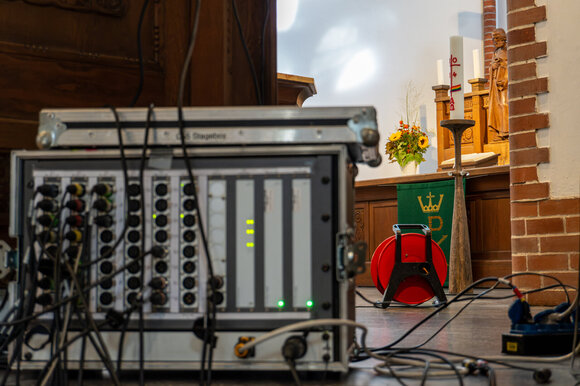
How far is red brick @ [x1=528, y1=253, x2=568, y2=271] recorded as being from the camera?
10.2 ft

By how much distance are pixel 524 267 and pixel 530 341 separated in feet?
6.15

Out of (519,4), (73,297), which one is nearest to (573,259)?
(519,4)

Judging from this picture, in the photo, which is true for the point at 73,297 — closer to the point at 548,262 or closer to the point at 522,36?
the point at 548,262

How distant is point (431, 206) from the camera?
5234mm

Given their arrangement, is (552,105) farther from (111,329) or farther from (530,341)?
(111,329)

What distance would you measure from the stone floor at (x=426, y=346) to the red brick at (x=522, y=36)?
1.28m

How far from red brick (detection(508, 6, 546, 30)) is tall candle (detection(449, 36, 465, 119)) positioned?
40 centimetres

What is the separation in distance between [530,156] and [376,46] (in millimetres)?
6688

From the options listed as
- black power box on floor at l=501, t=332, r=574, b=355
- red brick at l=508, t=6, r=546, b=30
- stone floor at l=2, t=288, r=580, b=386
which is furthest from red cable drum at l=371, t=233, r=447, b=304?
black power box on floor at l=501, t=332, r=574, b=355

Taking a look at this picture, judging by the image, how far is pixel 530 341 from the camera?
148 centimetres

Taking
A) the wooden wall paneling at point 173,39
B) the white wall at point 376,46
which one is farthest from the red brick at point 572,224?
the white wall at point 376,46

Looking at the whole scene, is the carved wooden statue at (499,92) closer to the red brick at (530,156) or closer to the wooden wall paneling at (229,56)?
the red brick at (530,156)

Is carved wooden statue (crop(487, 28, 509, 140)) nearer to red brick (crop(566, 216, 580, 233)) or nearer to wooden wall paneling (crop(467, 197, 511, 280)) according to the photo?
wooden wall paneling (crop(467, 197, 511, 280))

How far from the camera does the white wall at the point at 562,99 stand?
10.3 ft
